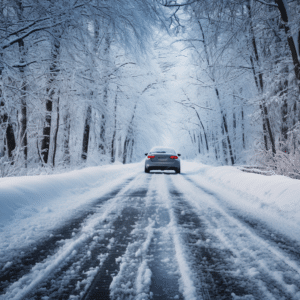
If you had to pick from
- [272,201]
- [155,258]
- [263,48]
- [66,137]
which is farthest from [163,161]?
[155,258]

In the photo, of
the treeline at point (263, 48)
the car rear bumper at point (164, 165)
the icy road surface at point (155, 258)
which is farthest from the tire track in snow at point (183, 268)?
the car rear bumper at point (164, 165)

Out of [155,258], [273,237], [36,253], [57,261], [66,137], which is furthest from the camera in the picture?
[66,137]

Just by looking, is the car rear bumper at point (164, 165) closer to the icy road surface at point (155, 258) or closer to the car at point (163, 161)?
the car at point (163, 161)

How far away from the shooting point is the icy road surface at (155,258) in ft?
6.35

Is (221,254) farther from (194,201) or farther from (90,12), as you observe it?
(90,12)

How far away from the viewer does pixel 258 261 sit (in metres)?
2.45

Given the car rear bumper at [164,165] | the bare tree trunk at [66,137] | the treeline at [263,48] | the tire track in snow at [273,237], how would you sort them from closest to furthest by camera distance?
the tire track in snow at [273,237] < the treeline at [263,48] < the car rear bumper at [164,165] < the bare tree trunk at [66,137]

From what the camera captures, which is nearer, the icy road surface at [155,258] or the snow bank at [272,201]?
the icy road surface at [155,258]

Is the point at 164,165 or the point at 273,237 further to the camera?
the point at 164,165

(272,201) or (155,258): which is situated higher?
(272,201)

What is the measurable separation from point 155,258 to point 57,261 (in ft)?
3.40

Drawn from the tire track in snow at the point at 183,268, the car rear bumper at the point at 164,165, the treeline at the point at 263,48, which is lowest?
the tire track in snow at the point at 183,268

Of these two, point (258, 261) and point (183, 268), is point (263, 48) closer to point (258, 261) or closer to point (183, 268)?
point (258, 261)

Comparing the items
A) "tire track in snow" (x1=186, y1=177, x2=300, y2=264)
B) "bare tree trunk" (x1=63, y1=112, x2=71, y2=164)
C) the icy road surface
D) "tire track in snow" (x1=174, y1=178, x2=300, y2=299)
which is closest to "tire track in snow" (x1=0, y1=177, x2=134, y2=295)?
the icy road surface
